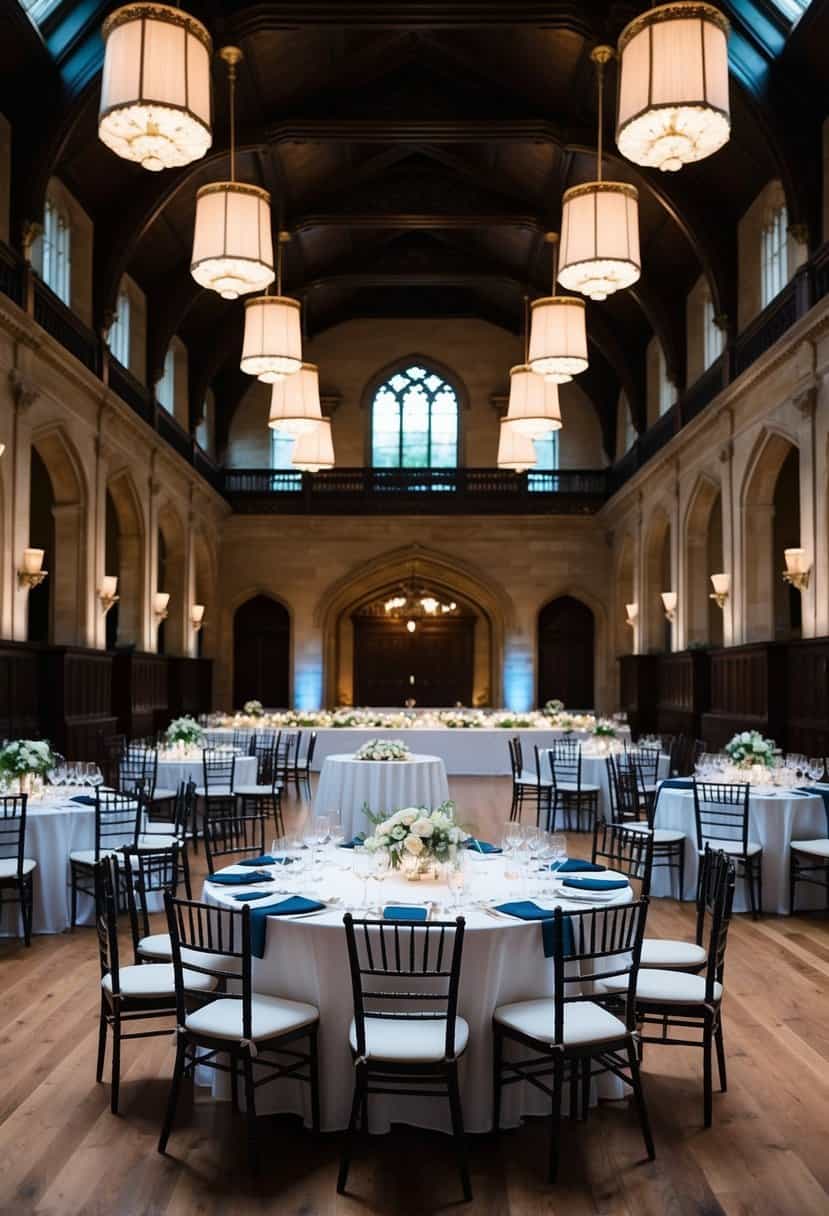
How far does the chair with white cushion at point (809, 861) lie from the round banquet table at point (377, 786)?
341 cm

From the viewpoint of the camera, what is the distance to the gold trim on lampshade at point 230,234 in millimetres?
8828

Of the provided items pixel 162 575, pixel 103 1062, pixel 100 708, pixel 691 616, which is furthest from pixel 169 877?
pixel 162 575

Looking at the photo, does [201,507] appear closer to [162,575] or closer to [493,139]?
[162,575]

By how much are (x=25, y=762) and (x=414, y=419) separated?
2001 centimetres

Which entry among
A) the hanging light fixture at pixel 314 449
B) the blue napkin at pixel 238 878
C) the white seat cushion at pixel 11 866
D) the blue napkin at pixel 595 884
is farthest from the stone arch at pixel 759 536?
the blue napkin at pixel 238 878

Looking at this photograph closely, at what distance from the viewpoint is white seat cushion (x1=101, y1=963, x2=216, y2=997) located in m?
4.85

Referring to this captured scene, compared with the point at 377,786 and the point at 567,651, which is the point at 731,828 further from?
the point at 567,651

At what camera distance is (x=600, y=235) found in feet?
27.6

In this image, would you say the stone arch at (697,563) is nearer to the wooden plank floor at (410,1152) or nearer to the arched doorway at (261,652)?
the arched doorway at (261,652)

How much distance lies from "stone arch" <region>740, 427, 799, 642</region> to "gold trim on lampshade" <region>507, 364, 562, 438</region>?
420 cm

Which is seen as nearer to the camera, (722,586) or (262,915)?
(262,915)

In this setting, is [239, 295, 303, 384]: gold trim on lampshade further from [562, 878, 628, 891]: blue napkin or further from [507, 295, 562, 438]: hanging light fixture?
[562, 878, 628, 891]: blue napkin

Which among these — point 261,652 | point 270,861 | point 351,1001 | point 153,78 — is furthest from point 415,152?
point 351,1001

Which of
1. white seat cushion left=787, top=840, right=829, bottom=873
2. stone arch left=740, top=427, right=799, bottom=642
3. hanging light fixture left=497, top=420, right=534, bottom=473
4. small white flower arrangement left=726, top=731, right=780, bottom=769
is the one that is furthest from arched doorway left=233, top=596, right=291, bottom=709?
white seat cushion left=787, top=840, right=829, bottom=873
